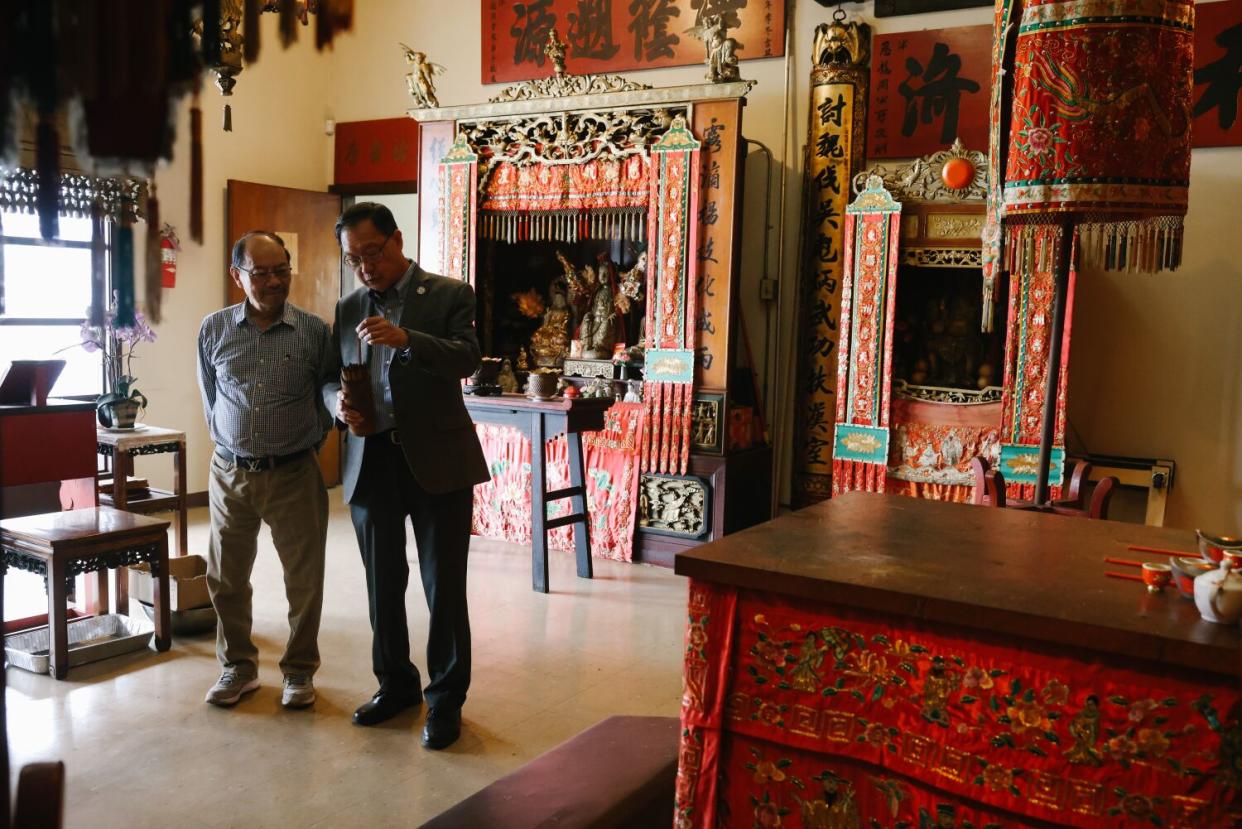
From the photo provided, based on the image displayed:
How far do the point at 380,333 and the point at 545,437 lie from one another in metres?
2.15

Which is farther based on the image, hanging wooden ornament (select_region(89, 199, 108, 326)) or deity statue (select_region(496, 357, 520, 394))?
deity statue (select_region(496, 357, 520, 394))

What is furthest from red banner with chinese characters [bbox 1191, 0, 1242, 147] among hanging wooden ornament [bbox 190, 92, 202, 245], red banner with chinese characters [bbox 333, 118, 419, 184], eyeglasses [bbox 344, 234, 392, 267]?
hanging wooden ornament [bbox 190, 92, 202, 245]

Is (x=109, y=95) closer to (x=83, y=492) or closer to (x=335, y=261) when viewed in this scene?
(x=83, y=492)

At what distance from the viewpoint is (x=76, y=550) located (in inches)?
128

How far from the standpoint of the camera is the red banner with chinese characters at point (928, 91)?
4891 mm

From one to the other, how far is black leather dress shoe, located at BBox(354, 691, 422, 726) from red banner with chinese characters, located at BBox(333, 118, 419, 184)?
4440mm

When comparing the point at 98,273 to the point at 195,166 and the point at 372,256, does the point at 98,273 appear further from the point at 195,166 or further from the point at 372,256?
the point at 372,256

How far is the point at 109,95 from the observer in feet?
2.15

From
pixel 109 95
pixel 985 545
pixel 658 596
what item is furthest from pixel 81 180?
pixel 658 596

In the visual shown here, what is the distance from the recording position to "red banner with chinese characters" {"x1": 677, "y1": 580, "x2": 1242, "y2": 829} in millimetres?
1453

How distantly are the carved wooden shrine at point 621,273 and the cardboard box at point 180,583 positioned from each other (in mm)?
1898

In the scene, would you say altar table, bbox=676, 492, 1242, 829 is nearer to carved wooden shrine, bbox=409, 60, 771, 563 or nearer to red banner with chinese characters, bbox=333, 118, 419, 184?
carved wooden shrine, bbox=409, 60, 771, 563

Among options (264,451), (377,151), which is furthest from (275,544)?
(377,151)

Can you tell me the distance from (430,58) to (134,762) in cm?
513
